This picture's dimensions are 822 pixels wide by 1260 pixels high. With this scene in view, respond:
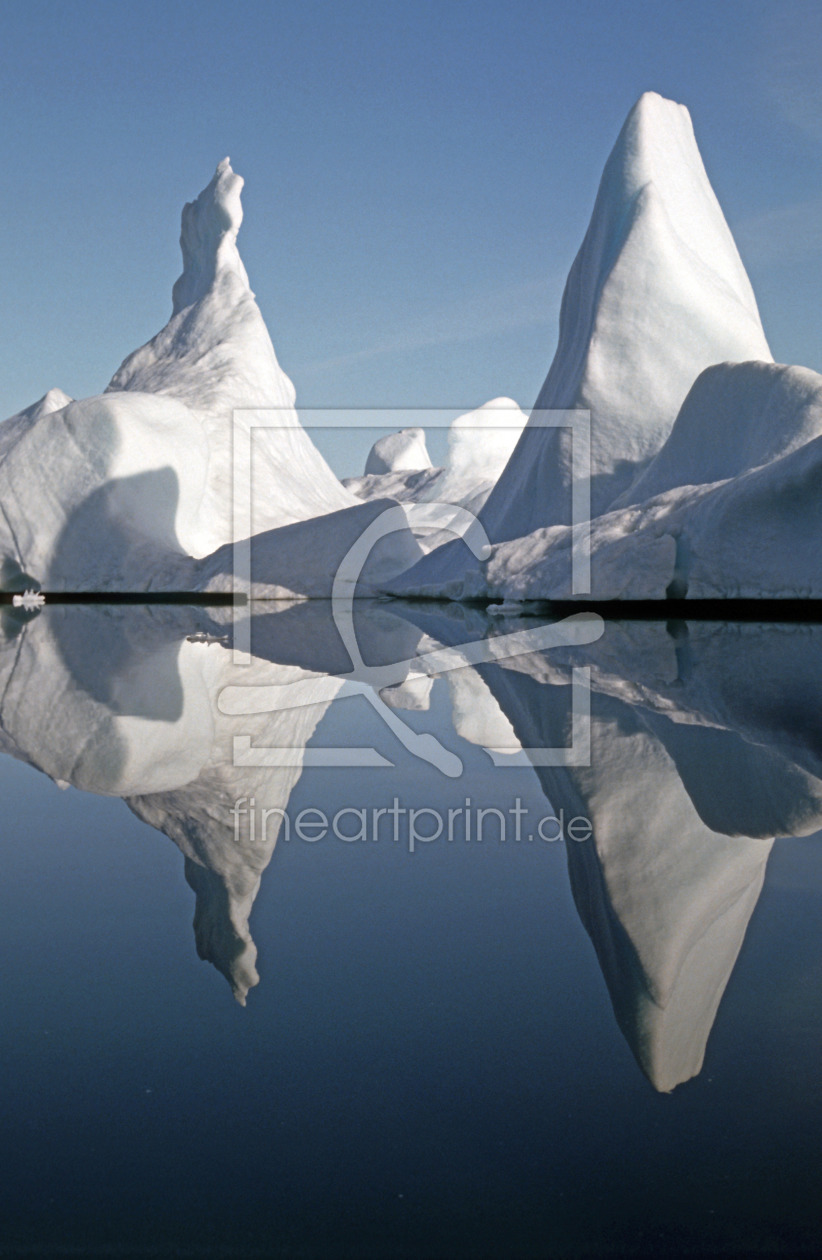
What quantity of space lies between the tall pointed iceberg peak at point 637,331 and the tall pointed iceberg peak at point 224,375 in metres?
8.53

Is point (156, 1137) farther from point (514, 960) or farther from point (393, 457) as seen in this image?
point (393, 457)

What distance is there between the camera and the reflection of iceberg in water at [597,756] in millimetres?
1899

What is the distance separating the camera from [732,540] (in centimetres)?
1167

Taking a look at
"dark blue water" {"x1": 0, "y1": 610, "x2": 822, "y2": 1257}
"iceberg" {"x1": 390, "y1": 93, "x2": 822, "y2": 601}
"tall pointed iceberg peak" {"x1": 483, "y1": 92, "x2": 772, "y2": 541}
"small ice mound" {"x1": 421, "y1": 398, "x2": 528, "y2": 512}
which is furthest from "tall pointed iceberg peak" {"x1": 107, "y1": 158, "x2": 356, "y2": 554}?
"dark blue water" {"x1": 0, "y1": 610, "x2": 822, "y2": 1257}

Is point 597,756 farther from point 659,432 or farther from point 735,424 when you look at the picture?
point 659,432

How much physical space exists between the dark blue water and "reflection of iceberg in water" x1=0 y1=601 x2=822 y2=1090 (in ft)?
0.17

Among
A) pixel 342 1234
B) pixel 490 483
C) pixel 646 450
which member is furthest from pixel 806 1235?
pixel 490 483

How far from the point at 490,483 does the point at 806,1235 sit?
140 feet

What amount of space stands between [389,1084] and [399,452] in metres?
52.8

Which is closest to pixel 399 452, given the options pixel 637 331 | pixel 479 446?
pixel 479 446

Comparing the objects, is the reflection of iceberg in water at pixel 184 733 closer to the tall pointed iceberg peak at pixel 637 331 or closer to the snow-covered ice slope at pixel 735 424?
the snow-covered ice slope at pixel 735 424

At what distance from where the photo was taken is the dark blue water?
3.68ft

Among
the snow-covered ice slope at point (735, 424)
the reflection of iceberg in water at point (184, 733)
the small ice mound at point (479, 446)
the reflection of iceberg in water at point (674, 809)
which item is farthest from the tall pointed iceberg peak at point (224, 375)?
the reflection of iceberg in water at point (674, 809)

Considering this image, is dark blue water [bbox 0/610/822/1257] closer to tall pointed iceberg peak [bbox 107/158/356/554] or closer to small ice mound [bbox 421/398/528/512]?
tall pointed iceberg peak [bbox 107/158/356/554]
